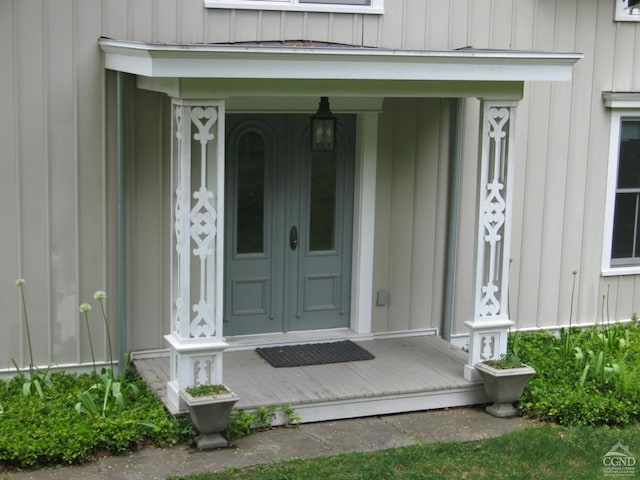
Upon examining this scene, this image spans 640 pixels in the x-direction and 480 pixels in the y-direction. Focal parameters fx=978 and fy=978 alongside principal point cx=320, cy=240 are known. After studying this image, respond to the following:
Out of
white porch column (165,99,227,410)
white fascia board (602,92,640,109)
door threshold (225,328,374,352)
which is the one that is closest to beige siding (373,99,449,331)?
door threshold (225,328,374,352)

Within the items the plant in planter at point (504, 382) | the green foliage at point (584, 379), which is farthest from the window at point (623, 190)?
the plant in planter at point (504, 382)

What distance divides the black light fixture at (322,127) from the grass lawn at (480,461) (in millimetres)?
2633

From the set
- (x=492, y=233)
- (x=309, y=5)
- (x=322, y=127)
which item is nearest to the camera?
(x=322, y=127)

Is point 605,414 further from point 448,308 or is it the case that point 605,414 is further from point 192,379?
point 192,379

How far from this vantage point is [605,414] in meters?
8.00

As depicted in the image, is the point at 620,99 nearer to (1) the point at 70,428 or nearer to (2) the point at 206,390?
(2) the point at 206,390

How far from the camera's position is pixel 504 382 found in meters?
8.12

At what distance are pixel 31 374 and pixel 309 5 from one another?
3967 mm

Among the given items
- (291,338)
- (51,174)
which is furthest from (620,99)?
(51,174)

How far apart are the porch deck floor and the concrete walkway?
99 millimetres

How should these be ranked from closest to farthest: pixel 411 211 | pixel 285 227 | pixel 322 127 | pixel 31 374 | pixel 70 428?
pixel 70 428
pixel 31 374
pixel 322 127
pixel 285 227
pixel 411 211

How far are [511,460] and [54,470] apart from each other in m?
3.30

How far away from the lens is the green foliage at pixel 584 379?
8016mm

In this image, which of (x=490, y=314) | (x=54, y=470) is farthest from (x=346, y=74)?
(x=54, y=470)
